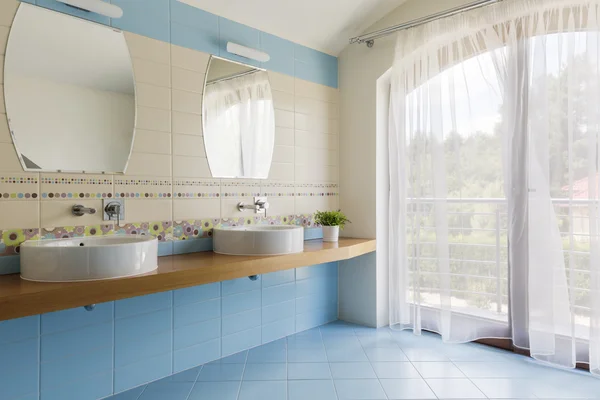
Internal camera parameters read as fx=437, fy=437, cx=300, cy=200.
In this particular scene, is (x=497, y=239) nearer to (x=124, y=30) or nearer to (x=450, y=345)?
(x=450, y=345)

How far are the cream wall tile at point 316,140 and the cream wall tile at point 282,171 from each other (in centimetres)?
21

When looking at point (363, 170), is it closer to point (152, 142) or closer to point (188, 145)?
point (188, 145)

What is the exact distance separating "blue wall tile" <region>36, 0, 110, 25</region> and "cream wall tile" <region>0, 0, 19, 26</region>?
110mm

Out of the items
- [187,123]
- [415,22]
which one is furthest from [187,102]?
[415,22]

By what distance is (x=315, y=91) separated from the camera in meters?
3.60

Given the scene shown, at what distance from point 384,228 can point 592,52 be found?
71.9 inches

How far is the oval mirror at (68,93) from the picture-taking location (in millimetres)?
2080

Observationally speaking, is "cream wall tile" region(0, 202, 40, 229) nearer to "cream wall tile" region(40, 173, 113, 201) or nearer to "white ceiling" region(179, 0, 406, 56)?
"cream wall tile" region(40, 173, 113, 201)

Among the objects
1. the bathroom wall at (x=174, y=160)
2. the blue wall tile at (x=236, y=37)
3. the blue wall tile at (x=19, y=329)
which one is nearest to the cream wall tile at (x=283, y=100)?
the bathroom wall at (x=174, y=160)

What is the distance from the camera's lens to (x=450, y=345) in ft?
10.3

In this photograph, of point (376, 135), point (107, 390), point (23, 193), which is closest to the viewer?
point (23, 193)

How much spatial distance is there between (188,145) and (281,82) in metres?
0.98

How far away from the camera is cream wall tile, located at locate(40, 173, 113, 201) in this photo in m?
2.16

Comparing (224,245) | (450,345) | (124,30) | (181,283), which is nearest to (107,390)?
(181,283)
